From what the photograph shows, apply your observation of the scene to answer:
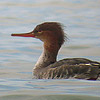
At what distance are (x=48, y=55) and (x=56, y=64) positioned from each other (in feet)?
2.62

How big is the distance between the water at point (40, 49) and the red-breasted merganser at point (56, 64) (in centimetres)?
27

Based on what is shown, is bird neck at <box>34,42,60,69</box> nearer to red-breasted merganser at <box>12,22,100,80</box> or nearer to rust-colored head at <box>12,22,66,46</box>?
red-breasted merganser at <box>12,22,100,80</box>

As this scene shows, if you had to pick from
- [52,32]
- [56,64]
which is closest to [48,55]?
[52,32]

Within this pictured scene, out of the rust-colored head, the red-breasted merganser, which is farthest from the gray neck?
the rust-colored head

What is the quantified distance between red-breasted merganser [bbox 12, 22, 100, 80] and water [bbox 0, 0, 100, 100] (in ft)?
0.90

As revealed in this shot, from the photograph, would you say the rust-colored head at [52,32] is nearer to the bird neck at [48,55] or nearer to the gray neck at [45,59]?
the bird neck at [48,55]

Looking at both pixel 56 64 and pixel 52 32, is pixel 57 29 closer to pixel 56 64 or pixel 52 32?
pixel 52 32

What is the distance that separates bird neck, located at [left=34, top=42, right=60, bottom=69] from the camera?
11016mm

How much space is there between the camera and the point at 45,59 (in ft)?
36.4

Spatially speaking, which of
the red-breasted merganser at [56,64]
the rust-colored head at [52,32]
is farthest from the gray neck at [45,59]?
the rust-colored head at [52,32]

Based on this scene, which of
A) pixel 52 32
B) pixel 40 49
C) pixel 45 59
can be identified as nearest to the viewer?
pixel 45 59

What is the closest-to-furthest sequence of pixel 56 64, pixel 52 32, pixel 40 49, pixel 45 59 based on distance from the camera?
pixel 56 64
pixel 45 59
pixel 52 32
pixel 40 49

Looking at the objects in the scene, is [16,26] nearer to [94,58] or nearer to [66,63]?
[94,58]

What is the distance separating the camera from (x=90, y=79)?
1001 centimetres
